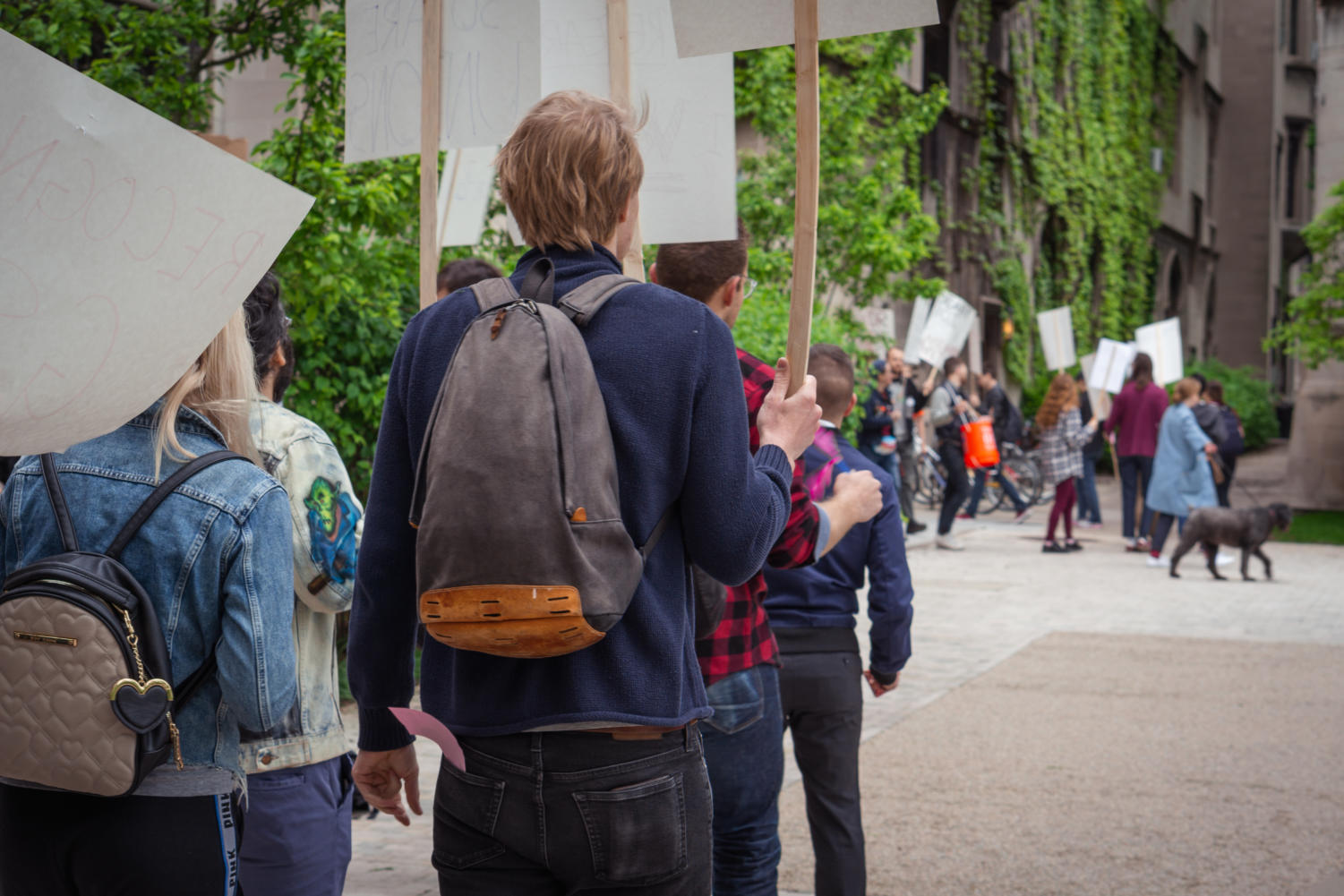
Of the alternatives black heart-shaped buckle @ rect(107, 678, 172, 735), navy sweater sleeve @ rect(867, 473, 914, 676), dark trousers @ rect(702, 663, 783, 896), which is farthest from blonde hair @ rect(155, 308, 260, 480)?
navy sweater sleeve @ rect(867, 473, 914, 676)

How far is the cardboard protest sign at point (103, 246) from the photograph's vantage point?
1.72 metres

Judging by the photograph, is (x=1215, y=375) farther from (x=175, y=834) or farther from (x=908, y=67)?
(x=175, y=834)

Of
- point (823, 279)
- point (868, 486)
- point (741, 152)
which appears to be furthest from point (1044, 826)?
point (741, 152)

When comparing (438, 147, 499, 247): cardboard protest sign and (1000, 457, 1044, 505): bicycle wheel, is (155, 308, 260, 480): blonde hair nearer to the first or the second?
(438, 147, 499, 247): cardboard protest sign

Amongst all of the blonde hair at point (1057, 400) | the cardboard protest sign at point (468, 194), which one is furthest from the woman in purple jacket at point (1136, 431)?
the cardboard protest sign at point (468, 194)

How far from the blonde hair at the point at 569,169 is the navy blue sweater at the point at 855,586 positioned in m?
1.67

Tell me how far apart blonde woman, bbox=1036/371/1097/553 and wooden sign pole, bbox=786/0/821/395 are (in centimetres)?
1286

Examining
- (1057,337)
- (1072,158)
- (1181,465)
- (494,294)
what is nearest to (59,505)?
(494,294)

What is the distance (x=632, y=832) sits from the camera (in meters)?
1.94

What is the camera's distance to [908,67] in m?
21.7

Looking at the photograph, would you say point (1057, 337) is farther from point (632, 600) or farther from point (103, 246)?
point (103, 246)

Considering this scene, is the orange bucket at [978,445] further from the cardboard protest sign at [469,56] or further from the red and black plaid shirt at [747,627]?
the cardboard protest sign at [469,56]

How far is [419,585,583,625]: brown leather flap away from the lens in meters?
1.79

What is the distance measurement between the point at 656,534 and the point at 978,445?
529 inches
